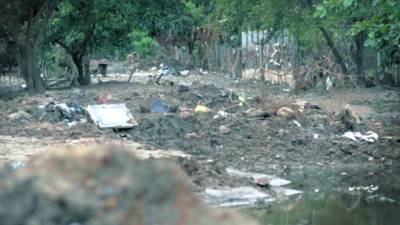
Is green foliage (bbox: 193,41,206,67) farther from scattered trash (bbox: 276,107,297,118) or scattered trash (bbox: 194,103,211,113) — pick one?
scattered trash (bbox: 276,107,297,118)

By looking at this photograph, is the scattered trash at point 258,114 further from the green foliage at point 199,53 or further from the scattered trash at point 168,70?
the green foliage at point 199,53

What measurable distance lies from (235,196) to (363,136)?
206 inches

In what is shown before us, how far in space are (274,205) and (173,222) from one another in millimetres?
7357

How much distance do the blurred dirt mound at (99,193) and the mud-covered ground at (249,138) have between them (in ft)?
25.5

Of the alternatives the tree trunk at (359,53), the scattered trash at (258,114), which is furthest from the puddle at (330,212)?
the tree trunk at (359,53)

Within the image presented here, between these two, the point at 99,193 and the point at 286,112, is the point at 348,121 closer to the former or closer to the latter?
the point at 286,112

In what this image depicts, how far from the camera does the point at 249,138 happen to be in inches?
551

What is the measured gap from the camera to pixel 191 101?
64.0 feet

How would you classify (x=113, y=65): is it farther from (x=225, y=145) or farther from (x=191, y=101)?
(x=225, y=145)

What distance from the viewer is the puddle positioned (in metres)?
8.41

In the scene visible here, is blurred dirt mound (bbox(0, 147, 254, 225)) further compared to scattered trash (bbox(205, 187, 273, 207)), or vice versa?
scattered trash (bbox(205, 187, 273, 207))

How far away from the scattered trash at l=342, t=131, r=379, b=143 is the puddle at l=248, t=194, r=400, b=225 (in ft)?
13.8

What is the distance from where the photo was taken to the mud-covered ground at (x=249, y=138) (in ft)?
36.7

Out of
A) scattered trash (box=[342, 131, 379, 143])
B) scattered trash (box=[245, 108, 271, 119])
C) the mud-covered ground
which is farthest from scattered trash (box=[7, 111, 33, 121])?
scattered trash (box=[342, 131, 379, 143])
